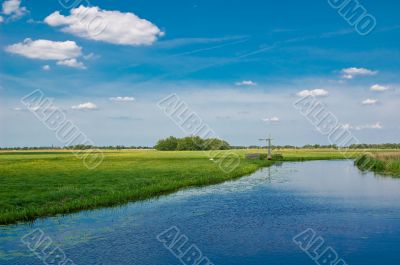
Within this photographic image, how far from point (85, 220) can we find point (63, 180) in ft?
46.0

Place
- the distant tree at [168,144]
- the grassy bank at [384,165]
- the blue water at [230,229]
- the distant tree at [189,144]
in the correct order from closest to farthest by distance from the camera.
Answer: the blue water at [230,229]
the grassy bank at [384,165]
the distant tree at [189,144]
the distant tree at [168,144]

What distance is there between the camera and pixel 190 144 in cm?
15112

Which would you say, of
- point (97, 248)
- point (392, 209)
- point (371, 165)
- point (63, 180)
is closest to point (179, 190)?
point (63, 180)

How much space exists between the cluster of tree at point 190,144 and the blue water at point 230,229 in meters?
124

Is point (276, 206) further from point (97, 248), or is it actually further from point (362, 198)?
point (97, 248)

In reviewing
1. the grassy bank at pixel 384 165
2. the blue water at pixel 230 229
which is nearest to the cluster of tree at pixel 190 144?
the grassy bank at pixel 384 165

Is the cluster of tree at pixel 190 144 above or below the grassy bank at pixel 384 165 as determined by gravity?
above

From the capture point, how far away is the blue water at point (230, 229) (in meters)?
12.9

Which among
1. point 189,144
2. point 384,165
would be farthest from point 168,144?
point 384,165

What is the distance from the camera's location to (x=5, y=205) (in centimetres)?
1962

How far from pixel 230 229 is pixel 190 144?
442ft

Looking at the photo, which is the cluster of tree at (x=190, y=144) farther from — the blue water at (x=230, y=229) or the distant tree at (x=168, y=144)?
the blue water at (x=230, y=229)

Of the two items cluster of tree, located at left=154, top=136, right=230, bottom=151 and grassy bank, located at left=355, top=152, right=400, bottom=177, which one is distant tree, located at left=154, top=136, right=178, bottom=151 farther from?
grassy bank, located at left=355, top=152, right=400, bottom=177

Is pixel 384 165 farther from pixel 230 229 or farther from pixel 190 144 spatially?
pixel 190 144
